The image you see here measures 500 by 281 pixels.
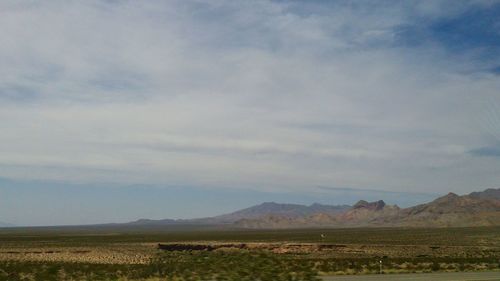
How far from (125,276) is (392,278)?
16292mm

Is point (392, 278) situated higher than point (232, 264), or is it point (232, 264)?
point (232, 264)

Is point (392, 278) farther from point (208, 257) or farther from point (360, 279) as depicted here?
point (208, 257)

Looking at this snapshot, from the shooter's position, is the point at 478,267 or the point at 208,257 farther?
the point at 478,267

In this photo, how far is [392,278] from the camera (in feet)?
98.2

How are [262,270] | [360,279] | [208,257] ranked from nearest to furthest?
1. [262,270]
2. [208,257]
3. [360,279]

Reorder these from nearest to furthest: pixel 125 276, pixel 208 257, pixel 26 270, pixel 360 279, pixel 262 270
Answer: pixel 262 270 → pixel 208 257 → pixel 360 279 → pixel 125 276 → pixel 26 270

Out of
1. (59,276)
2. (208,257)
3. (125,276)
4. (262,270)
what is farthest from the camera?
(59,276)

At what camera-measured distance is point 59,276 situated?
36844 mm

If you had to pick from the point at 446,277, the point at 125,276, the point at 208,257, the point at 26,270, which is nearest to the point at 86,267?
the point at 26,270

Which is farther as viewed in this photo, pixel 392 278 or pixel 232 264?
pixel 392 278

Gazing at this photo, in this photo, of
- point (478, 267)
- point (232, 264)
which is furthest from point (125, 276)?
point (478, 267)

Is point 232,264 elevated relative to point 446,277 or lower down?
elevated

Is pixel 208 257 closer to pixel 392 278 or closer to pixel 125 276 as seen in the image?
pixel 392 278

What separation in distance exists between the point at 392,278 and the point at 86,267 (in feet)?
82.8
